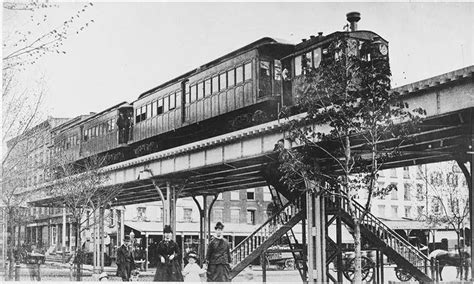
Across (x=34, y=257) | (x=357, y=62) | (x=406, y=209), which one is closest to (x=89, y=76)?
(x=357, y=62)

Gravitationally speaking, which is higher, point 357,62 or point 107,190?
point 357,62

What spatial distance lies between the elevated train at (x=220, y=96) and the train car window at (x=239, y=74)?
1.6 inches

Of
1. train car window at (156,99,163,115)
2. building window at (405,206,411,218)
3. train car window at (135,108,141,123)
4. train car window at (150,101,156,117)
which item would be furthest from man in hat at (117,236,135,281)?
building window at (405,206,411,218)

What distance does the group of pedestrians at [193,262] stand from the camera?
14.3 metres

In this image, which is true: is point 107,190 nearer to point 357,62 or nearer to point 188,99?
point 188,99

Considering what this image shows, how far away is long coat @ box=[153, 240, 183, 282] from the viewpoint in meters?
15.7

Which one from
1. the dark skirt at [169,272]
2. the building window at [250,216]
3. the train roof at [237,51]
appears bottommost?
the dark skirt at [169,272]

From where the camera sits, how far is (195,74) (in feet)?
98.6

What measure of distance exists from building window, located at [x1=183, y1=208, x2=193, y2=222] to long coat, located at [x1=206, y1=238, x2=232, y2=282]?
122 feet

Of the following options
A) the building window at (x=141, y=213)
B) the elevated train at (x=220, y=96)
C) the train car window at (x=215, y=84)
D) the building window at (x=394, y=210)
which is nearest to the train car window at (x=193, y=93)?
the elevated train at (x=220, y=96)

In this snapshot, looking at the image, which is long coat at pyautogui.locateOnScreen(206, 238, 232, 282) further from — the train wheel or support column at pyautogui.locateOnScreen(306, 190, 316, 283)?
the train wheel

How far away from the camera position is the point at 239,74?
26484mm

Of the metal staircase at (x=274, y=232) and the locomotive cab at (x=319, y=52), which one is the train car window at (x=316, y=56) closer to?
the locomotive cab at (x=319, y=52)

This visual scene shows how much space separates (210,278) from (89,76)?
9.34 m
